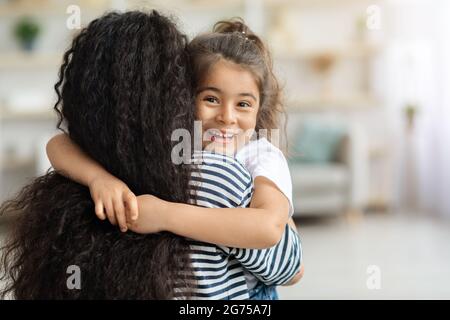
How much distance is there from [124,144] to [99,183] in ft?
0.23

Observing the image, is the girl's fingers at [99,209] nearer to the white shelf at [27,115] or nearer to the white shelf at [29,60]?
the white shelf at [27,115]

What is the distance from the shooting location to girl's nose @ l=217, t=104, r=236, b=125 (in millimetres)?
1104

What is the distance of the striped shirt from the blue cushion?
13.8 feet

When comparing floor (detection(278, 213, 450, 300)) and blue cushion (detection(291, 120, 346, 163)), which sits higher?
blue cushion (detection(291, 120, 346, 163))

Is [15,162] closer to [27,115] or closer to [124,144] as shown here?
[27,115]

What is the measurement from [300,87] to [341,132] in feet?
3.45


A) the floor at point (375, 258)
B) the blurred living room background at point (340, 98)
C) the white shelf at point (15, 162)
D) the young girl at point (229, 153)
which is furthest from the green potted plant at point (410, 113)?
the young girl at point (229, 153)

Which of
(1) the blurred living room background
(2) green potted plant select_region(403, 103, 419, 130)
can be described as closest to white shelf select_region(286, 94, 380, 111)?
(1) the blurred living room background

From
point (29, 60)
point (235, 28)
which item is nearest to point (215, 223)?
point (235, 28)

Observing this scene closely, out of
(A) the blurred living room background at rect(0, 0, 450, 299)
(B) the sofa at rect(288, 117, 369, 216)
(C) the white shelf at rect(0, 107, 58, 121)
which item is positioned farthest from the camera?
(C) the white shelf at rect(0, 107, 58, 121)

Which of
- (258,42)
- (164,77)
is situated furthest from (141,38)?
(258,42)

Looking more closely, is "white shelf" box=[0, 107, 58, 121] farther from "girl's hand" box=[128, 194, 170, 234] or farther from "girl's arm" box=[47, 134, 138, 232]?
"girl's hand" box=[128, 194, 170, 234]

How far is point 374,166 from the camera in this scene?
19.6ft

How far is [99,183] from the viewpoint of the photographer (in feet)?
2.96
